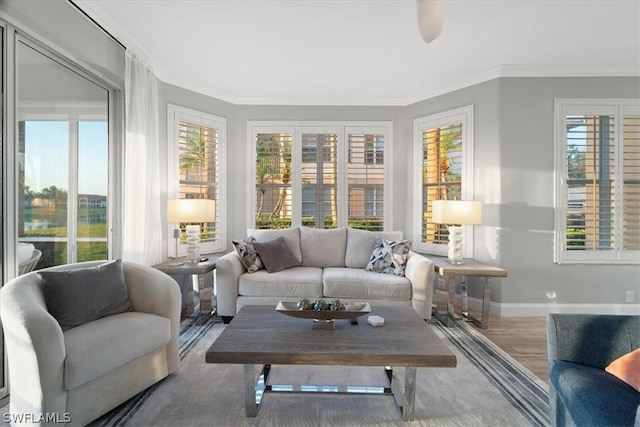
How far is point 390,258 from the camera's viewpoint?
3.71m

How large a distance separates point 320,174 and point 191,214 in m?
1.97

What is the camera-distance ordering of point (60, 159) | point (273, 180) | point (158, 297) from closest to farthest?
point (158, 297), point (60, 159), point (273, 180)

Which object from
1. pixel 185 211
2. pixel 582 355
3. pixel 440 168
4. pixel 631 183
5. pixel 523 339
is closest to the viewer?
pixel 582 355

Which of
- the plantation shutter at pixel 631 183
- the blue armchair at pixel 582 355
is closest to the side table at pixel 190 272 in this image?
the blue armchair at pixel 582 355

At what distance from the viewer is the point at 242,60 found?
374 cm

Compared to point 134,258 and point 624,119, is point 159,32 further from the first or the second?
point 624,119

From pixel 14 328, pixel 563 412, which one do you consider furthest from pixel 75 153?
pixel 563 412

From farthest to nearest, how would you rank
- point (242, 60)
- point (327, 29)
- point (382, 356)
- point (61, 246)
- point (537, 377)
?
point (242, 60), point (327, 29), point (61, 246), point (537, 377), point (382, 356)

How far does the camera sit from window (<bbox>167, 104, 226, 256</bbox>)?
425 centimetres

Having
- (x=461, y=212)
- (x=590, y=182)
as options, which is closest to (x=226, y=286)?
(x=461, y=212)

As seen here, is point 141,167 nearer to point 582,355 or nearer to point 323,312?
point 323,312

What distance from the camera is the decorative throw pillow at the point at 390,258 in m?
3.68

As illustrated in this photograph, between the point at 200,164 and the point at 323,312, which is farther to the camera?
the point at 200,164

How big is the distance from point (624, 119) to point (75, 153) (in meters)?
5.69
